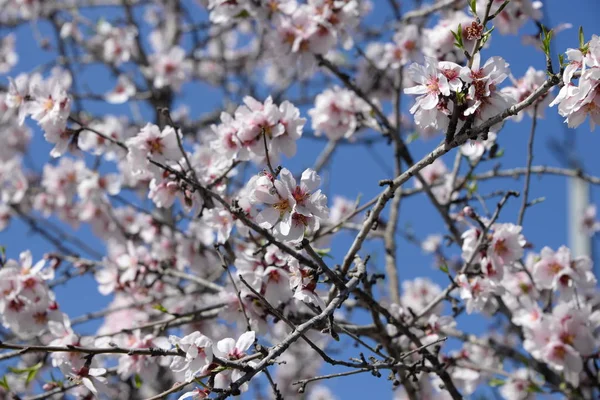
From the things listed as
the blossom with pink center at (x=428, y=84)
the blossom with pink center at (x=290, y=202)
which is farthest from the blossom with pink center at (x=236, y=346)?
the blossom with pink center at (x=428, y=84)

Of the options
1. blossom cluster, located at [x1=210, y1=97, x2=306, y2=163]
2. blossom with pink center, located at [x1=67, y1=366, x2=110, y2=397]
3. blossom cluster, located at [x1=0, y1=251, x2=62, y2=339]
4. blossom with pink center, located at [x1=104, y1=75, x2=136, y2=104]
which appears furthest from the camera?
blossom with pink center, located at [x1=104, y1=75, x2=136, y2=104]

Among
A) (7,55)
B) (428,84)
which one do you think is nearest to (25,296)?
(428,84)

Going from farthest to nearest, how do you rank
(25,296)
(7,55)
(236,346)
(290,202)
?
1. (7,55)
2. (25,296)
3. (236,346)
4. (290,202)

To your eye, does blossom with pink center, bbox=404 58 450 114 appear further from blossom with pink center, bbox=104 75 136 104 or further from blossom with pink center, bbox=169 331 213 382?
blossom with pink center, bbox=104 75 136 104

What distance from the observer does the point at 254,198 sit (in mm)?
1746

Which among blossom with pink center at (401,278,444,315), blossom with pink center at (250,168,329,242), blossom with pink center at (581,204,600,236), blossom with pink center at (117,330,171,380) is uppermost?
blossom with pink center at (581,204,600,236)

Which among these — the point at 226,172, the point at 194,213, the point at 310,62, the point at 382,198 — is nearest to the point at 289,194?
the point at 382,198

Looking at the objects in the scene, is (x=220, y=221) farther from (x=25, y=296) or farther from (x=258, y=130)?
(x=25, y=296)

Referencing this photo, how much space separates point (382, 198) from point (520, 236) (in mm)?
950

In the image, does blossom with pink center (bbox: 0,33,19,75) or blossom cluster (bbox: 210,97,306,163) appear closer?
blossom cluster (bbox: 210,97,306,163)

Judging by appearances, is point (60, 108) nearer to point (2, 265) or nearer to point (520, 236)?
point (2, 265)

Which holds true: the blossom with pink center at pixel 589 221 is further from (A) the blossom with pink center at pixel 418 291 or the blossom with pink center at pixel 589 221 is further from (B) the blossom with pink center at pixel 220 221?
(B) the blossom with pink center at pixel 220 221

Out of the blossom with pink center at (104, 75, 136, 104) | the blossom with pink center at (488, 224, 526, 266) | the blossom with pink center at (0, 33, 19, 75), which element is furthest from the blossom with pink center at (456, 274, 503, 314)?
the blossom with pink center at (0, 33, 19, 75)

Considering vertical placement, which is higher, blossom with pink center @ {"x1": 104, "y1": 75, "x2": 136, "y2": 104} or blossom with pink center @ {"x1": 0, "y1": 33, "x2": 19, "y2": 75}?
blossom with pink center @ {"x1": 0, "y1": 33, "x2": 19, "y2": 75}
